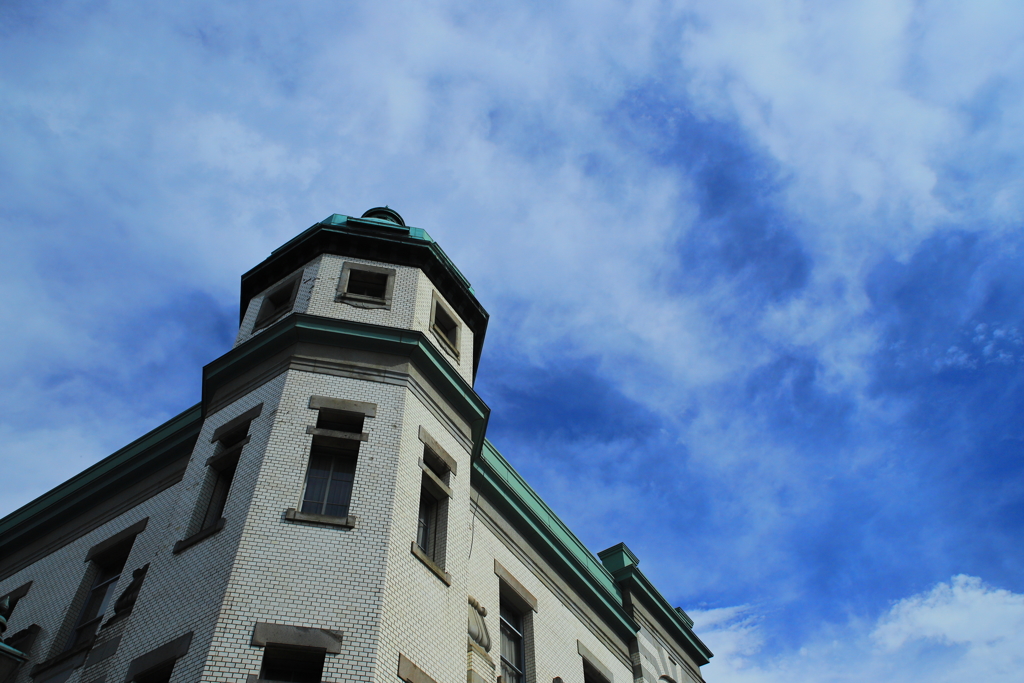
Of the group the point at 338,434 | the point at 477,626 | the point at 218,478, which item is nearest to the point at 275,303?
the point at 218,478

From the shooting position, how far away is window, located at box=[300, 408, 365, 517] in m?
15.2

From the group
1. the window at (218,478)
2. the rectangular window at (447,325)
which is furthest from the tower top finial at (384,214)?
the window at (218,478)

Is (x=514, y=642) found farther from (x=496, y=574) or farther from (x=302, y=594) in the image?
(x=302, y=594)

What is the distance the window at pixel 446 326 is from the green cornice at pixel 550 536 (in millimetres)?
2578

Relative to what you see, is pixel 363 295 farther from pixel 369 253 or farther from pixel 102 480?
pixel 102 480

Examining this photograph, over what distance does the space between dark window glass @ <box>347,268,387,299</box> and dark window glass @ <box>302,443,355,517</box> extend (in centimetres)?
566

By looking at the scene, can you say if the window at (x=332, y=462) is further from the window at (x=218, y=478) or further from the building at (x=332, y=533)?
the window at (x=218, y=478)

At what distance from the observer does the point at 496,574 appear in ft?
63.8

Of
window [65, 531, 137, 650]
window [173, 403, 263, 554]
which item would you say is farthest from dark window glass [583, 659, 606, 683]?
window [65, 531, 137, 650]

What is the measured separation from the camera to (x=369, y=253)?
69.7 feet

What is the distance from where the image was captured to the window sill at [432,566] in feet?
48.9

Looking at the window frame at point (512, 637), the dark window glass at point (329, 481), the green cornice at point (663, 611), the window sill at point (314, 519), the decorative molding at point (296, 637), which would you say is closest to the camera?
the decorative molding at point (296, 637)

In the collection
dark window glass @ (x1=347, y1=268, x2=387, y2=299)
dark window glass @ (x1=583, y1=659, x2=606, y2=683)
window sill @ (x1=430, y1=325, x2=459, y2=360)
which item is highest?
dark window glass @ (x1=347, y1=268, x2=387, y2=299)

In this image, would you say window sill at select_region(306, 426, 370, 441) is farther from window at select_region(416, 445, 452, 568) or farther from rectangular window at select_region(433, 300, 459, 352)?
rectangular window at select_region(433, 300, 459, 352)
